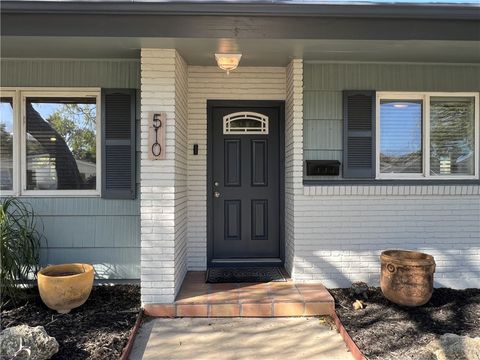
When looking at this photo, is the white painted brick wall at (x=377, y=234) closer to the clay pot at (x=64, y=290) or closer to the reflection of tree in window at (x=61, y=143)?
the clay pot at (x=64, y=290)

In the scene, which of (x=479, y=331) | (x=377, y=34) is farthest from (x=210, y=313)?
(x=377, y=34)

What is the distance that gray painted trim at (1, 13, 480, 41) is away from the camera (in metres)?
3.22

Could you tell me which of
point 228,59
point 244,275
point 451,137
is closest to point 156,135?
point 228,59

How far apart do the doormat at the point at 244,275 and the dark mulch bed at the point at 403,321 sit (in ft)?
2.20

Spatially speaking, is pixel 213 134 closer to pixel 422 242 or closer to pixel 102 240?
pixel 102 240

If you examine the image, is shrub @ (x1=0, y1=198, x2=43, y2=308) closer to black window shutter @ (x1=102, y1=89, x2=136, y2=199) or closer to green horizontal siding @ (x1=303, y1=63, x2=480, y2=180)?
black window shutter @ (x1=102, y1=89, x2=136, y2=199)

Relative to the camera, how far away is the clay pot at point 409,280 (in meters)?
3.66

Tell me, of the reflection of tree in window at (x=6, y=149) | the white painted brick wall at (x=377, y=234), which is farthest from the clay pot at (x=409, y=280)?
the reflection of tree in window at (x=6, y=149)

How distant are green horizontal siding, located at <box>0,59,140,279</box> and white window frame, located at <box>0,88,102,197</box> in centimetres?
6

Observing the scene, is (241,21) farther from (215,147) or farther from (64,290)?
(64,290)

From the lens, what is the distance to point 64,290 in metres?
3.56

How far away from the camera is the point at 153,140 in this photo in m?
3.79

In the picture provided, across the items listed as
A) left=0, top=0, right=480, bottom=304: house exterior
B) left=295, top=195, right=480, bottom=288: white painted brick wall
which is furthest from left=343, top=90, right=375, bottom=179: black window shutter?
left=295, top=195, right=480, bottom=288: white painted brick wall

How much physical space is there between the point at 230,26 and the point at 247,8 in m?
0.19
